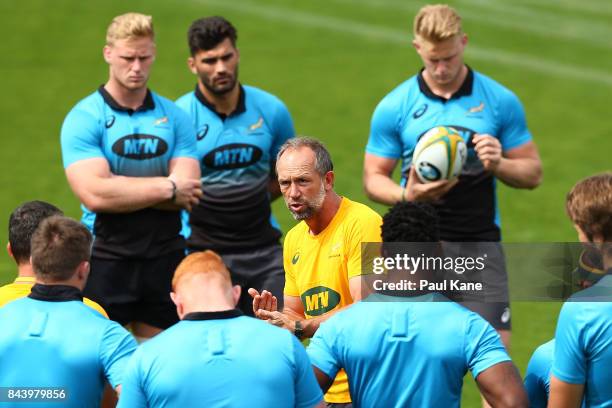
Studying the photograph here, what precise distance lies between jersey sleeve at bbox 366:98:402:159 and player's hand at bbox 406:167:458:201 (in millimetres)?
453

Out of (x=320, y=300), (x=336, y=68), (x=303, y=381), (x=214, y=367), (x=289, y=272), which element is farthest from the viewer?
(x=336, y=68)

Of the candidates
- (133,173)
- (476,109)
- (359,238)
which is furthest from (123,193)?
(476,109)

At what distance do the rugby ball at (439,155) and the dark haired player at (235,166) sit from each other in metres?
1.45

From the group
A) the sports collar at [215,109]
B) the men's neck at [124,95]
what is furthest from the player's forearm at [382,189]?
the men's neck at [124,95]

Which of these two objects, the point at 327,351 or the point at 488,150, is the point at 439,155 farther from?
the point at 327,351

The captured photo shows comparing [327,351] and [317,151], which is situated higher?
[317,151]

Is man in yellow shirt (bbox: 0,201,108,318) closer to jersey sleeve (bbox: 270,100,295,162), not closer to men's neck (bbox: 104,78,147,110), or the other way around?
men's neck (bbox: 104,78,147,110)

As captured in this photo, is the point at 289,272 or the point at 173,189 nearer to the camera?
the point at 289,272

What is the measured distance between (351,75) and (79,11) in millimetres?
4433

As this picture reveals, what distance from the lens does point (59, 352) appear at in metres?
6.20

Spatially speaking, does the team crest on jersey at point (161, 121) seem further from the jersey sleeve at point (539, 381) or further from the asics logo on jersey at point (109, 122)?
the jersey sleeve at point (539, 381)

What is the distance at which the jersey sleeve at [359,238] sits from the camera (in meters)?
7.16

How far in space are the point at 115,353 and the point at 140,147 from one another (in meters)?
3.03

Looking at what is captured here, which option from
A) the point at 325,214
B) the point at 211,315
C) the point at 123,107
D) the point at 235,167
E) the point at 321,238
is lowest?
the point at 211,315
